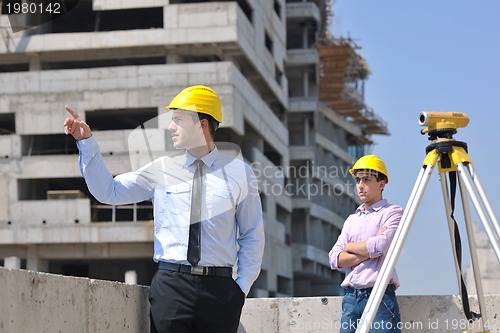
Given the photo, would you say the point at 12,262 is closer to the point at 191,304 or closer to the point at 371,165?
the point at 371,165

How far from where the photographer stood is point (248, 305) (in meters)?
8.19

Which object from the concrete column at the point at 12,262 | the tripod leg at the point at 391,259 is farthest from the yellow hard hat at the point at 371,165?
the concrete column at the point at 12,262

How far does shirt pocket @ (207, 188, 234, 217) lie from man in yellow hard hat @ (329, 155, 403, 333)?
1673 millimetres

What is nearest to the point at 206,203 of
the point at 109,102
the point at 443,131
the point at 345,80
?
the point at 443,131

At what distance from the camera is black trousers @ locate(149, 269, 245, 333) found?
512cm

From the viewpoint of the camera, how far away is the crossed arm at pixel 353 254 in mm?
6762

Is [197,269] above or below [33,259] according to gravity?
below

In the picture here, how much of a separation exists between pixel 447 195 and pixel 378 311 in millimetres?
1036

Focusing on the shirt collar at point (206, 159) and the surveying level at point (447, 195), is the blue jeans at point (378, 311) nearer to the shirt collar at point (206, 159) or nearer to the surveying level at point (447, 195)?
the surveying level at point (447, 195)

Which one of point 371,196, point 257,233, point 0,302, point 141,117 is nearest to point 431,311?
point 371,196

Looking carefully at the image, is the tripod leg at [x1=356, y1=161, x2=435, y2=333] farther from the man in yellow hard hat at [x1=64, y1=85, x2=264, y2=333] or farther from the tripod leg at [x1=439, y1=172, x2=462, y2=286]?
the man in yellow hard hat at [x1=64, y1=85, x2=264, y2=333]

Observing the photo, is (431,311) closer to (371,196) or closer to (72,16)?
(371,196)

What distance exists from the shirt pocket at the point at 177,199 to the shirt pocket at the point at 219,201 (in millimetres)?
112

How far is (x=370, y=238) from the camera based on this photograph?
22.1ft
